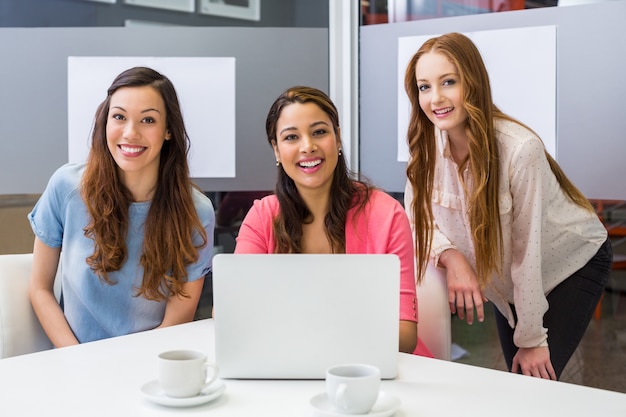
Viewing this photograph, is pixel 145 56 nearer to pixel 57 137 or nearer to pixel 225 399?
pixel 57 137

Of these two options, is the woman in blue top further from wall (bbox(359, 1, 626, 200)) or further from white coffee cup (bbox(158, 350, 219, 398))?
wall (bbox(359, 1, 626, 200))

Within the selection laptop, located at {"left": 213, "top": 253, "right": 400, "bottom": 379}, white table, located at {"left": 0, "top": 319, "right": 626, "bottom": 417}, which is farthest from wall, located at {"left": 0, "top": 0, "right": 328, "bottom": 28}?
laptop, located at {"left": 213, "top": 253, "right": 400, "bottom": 379}

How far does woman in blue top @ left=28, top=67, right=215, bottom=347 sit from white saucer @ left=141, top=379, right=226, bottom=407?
2.54 ft

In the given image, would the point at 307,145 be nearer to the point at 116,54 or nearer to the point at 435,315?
the point at 435,315

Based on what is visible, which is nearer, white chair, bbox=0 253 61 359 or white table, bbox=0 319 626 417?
white table, bbox=0 319 626 417

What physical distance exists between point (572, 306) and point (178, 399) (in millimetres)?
1428

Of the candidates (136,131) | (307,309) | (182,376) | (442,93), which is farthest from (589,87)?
(182,376)

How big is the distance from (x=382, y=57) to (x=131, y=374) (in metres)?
1.92

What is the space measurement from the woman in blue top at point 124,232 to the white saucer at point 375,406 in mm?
941

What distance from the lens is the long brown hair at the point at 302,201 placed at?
2.00m

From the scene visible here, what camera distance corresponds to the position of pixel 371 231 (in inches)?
78.8

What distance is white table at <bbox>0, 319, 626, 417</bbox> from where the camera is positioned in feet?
4.09

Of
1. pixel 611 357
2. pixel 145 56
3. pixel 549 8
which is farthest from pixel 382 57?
pixel 611 357

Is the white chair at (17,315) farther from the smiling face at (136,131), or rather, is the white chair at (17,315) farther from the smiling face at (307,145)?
the smiling face at (307,145)
